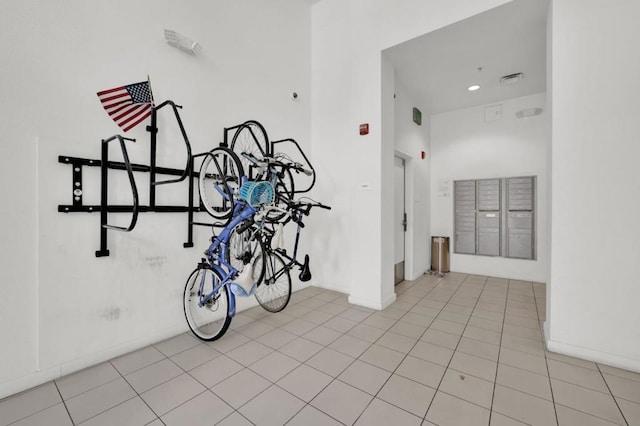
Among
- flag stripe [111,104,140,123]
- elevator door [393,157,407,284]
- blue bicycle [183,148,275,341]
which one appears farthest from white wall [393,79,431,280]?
flag stripe [111,104,140,123]

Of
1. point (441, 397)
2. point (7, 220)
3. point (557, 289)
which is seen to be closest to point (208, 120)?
point (7, 220)

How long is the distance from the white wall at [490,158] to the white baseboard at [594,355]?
2.54 meters

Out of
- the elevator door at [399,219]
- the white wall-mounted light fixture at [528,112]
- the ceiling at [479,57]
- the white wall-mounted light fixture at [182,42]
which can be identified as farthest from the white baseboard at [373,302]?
the white wall-mounted light fixture at [528,112]

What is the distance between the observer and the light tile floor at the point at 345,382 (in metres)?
1.70

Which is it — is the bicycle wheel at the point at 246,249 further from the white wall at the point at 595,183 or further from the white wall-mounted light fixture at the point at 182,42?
the white wall at the point at 595,183

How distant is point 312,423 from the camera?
5.38ft

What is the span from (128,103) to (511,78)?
17.2 feet

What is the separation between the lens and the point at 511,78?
166 inches

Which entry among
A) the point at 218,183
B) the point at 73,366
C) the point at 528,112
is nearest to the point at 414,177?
the point at 528,112

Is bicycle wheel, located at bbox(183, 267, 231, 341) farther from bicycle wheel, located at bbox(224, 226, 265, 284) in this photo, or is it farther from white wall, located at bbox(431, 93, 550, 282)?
white wall, located at bbox(431, 93, 550, 282)

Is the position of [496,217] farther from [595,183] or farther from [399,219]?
[595,183]

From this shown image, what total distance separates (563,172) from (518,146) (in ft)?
10.3

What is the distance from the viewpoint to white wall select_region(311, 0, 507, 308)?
3.36m

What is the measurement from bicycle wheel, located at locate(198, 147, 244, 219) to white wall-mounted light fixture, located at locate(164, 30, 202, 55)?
1.14 m
